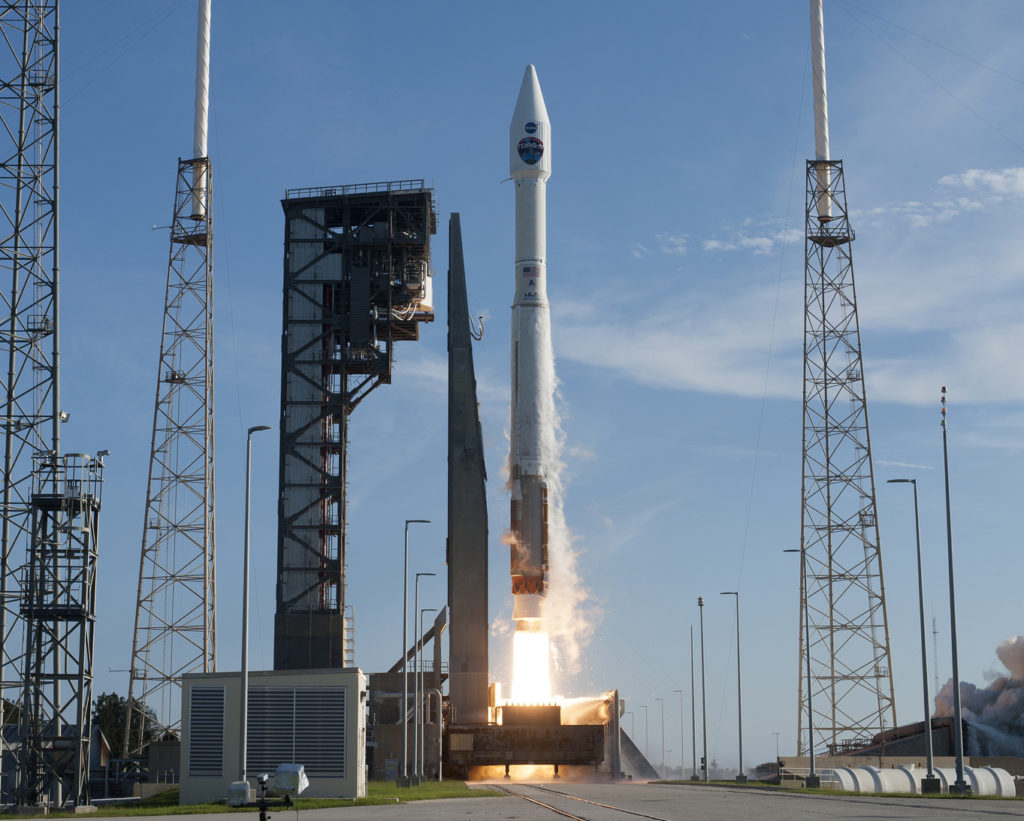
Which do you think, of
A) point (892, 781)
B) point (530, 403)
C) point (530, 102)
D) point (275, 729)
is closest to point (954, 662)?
point (892, 781)

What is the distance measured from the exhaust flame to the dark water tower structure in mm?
12893

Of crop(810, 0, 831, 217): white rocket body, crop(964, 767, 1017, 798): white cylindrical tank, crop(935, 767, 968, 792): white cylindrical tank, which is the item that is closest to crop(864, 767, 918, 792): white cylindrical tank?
crop(935, 767, 968, 792): white cylindrical tank

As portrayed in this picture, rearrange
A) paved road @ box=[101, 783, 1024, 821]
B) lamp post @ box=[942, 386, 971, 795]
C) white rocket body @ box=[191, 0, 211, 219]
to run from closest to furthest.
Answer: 1. paved road @ box=[101, 783, 1024, 821]
2. lamp post @ box=[942, 386, 971, 795]
3. white rocket body @ box=[191, 0, 211, 219]

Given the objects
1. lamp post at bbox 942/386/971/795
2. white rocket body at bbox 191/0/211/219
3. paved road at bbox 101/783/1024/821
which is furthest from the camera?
white rocket body at bbox 191/0/211/219

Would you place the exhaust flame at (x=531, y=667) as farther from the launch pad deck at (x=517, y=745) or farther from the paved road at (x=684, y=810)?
the paved road at (x=684, y=810)

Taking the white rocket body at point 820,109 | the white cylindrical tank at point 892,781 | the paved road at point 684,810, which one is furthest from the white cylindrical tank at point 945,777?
the white rocket body at point 820,109

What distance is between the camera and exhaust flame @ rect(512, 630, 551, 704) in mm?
88562

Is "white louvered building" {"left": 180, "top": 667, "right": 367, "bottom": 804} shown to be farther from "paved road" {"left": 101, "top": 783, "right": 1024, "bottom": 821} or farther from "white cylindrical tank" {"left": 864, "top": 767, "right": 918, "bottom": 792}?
"white cylindrical tank" {"left": 864, "top": 767, "right": 918, "bottom": 792}

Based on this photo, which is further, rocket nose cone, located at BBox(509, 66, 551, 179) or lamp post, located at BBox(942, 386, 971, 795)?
rocket nose cone, located at BBox(509, 66, 551, 179)

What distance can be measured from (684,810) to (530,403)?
155 ft

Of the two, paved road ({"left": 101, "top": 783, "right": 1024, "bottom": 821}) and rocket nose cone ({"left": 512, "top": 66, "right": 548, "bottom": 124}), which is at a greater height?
rocket nose cone ({"left": 512, "top": 66, "right": 548, "bottom": 124})

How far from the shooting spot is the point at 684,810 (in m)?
40.3

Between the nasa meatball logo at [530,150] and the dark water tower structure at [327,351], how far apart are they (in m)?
14.6

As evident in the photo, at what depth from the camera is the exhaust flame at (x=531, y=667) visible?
291ft
